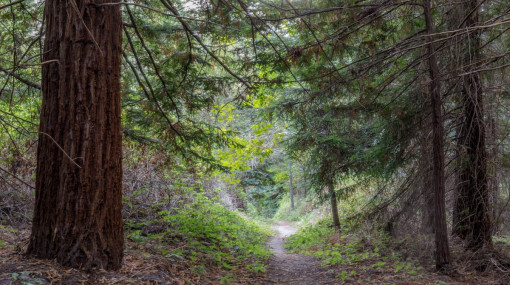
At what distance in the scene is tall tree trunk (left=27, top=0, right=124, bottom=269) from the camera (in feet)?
11.2

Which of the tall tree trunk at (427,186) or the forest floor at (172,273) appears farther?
the tall tree trunk at (427,186)

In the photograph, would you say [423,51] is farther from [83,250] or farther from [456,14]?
[83,250]

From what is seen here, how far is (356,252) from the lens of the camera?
839cm

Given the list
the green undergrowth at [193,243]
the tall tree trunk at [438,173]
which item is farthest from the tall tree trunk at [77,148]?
the tall tree trunk at [438,173]

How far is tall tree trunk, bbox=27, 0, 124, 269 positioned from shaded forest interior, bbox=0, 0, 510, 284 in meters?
0.01

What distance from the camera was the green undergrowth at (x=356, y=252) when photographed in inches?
253

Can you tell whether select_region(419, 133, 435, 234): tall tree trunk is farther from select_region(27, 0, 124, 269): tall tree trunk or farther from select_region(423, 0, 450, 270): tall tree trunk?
select_region(27, 0, 124, 269): tall tree trunk

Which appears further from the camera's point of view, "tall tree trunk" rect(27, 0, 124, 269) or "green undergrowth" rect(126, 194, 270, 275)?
"green undergrowth" rect(126, 194, 270, 275)

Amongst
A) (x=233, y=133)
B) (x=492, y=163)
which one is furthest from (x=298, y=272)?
(x=492, y=163)

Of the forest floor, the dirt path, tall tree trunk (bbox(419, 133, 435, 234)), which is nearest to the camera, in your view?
the forest floor

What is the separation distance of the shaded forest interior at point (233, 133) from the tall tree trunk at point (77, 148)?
0.04 ft

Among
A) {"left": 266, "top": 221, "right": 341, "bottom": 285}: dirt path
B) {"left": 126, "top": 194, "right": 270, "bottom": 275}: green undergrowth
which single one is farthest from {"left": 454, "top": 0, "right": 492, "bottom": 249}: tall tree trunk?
{"left": 126, "top": 194, "right": 270, "bottom": 275}: green undergrowth

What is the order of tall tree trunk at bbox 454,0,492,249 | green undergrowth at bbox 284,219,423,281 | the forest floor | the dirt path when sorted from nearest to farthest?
the forest floor, tall tree trunk at bbox 454,0,492,249, green undergrowth at bbox 284,219,423,281, the dirt path

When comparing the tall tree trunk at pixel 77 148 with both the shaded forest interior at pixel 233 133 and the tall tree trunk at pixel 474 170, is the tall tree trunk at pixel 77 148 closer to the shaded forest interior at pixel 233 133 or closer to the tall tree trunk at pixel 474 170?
the shaded forest interior at pixel 233 133
